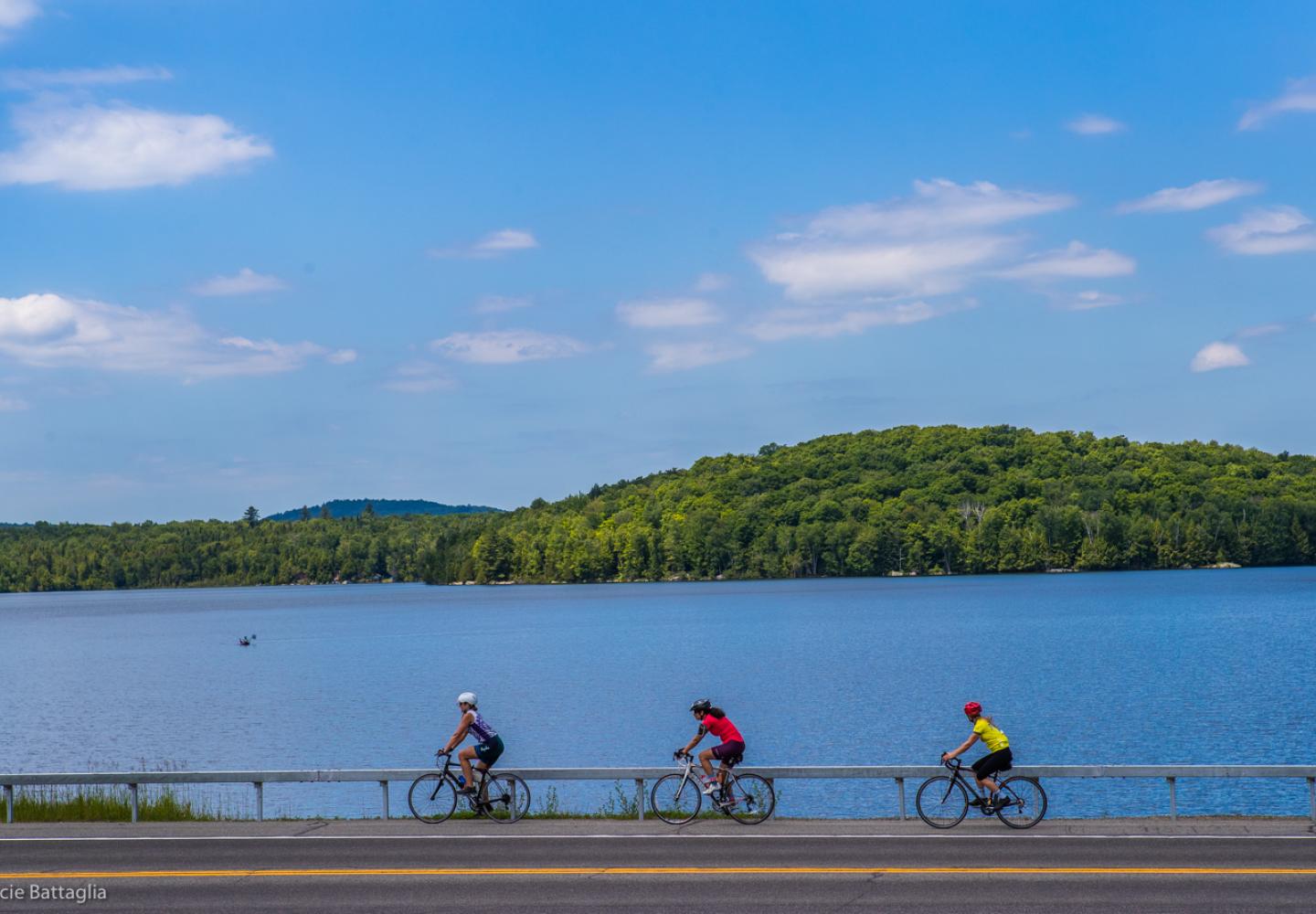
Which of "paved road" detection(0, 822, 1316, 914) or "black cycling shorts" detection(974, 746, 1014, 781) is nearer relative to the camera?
"paved road" detection(0, 822, 1316, 914)

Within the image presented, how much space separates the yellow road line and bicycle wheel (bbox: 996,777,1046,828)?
123 inches

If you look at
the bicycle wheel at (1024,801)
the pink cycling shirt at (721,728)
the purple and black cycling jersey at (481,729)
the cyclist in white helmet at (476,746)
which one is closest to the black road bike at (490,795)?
the cyclist in white helmet at (476,746)

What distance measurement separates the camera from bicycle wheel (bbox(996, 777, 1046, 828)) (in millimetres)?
18125

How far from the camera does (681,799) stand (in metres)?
19.1

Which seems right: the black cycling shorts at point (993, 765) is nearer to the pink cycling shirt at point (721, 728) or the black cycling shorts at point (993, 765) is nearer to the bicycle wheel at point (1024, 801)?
the bicycle wheel at point (1024, 801)

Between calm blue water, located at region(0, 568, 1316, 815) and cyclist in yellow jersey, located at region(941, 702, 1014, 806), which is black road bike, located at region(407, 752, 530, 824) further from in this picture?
calm blue water, located at region(0, 568, 1316, 815)

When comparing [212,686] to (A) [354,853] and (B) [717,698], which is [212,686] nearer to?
(B) [717,698]

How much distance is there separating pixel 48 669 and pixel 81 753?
45221mm

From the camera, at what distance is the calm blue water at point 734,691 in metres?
38.7

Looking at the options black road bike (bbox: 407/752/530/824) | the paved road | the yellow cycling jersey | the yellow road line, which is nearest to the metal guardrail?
black road bike (bbox: 407/752/530/824)

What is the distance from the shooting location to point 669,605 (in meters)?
148

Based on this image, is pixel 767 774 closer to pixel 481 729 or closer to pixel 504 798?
pixel 504 798

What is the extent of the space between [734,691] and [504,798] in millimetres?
39798

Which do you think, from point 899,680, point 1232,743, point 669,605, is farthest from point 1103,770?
point 669,605
